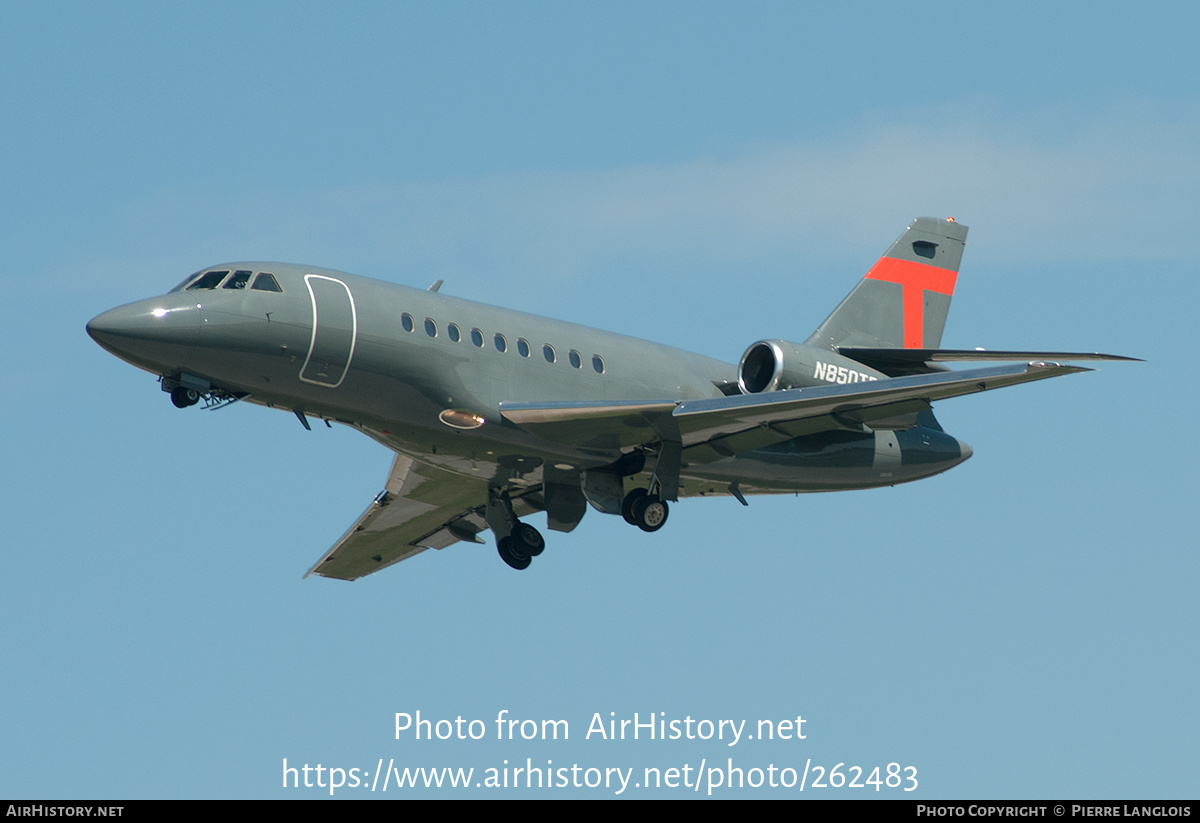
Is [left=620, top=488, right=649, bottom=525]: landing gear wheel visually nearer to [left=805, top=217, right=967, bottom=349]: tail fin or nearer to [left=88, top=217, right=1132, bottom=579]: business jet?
[left=88, top=217, right=1132, bottom=579]: business jet

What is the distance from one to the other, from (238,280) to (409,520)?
27.6 feet

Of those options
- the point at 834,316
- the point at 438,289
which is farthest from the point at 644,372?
the point at 834,316

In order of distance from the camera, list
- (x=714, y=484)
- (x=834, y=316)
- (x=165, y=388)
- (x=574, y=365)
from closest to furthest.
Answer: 1. (x=165, y=388)
2. (x=574, y=365)
3. (x=714, y=484)
4. (x=834, y=316)

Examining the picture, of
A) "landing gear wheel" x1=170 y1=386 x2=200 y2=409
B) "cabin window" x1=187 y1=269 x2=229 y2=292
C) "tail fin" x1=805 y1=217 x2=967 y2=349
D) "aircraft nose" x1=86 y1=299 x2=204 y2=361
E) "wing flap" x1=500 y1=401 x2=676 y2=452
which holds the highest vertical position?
"tail fin" x1=805 y1=217 x2=967 y2=349

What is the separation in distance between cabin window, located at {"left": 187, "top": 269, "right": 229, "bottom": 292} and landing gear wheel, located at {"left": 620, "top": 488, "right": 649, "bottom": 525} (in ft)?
25.4

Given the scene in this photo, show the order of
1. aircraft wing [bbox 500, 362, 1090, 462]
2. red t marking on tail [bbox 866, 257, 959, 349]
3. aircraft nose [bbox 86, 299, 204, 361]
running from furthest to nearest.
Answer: red t marking on tail [bbox 866, 257, 959, 349] → aircraft wing [bbox 500, 362, 1090, 462] → aircraft nose [bbox 86, 299, 204, 361]

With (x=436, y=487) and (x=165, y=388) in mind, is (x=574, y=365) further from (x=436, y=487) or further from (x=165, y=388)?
(x=165, y=388)

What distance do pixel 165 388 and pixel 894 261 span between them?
1612 cm

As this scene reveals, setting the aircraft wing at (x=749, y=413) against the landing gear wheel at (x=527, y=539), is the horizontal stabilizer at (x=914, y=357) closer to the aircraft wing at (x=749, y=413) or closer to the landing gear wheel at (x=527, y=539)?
the aircraft wing at (x=749, y=413)

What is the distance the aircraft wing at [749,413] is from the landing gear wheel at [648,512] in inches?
38.7

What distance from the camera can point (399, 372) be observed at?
85.5 feet

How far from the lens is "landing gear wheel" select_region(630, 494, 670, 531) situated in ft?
93.2

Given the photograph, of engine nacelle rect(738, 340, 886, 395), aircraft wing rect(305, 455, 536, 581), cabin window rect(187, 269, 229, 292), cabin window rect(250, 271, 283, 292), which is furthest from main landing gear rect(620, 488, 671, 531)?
cabin window rect(187, 269, 229, 292)

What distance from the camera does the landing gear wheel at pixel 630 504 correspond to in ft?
93.6
